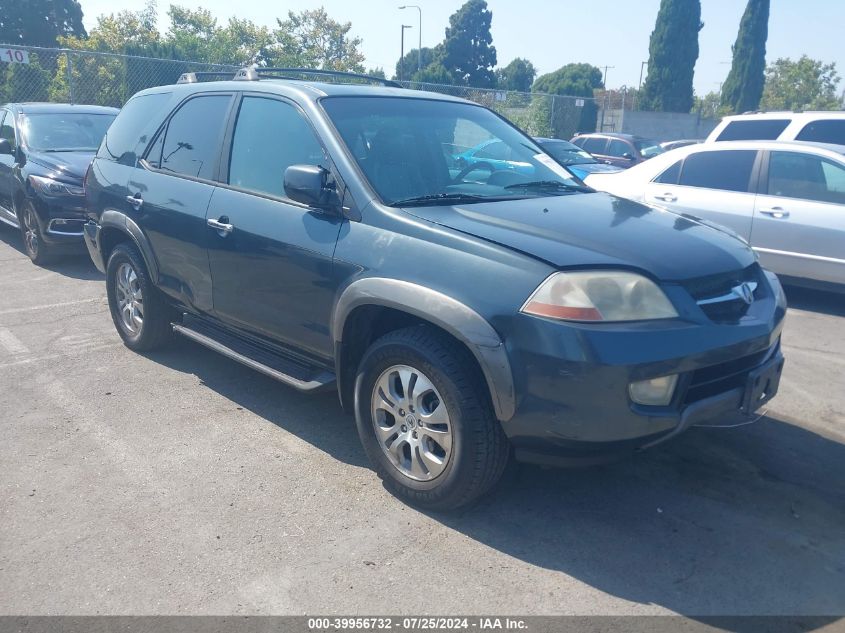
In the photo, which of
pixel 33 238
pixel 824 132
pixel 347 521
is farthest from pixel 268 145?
pixel 824 132

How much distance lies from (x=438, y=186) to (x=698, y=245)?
1.31 metres

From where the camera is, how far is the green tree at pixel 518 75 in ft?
287

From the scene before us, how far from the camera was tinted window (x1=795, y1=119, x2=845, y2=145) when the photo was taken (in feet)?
31.1

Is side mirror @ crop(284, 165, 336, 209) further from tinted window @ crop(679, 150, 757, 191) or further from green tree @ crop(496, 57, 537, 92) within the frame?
green tree @ crop(496, 57, 537, 92)

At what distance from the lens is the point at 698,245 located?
3451mm

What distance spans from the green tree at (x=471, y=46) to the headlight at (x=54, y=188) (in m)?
60.9

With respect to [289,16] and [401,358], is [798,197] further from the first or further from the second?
[289,16]

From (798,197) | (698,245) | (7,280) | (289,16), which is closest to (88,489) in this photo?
(698,245)

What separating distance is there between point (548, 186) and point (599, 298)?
147 cm

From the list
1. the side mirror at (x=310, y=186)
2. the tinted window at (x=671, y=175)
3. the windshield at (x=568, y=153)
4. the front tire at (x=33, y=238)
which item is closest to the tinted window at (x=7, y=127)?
the front tire at (x=33, y=238)

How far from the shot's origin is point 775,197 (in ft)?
23.8

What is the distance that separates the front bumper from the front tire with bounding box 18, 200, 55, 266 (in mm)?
7158

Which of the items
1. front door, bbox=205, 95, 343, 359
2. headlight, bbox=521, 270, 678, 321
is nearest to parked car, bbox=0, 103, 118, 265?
front door, bbox=205, 95, 343, 359

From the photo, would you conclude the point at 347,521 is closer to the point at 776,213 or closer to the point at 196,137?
the point at 196,137
